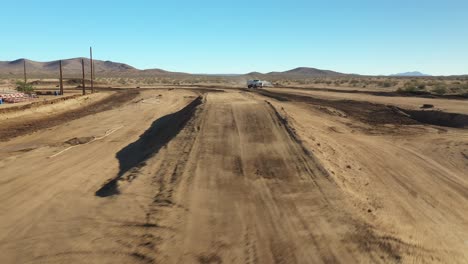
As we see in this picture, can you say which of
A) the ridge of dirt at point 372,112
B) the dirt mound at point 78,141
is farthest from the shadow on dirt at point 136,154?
the ridge of dirt at point 372,112

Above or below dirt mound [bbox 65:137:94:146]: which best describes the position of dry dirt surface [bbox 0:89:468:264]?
above

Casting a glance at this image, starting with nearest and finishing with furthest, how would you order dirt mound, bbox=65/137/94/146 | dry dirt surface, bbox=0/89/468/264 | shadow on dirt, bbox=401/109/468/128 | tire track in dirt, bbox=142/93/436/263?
1. tire track in dirt, bbox=142/93/436/263
2. dry dirt surface, bbox=0/89/468/264
3. dirt mound, bbox=65/137/94/146
4. shadow on dirt, bbox=401/109/468/128

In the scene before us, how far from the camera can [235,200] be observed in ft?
29.2

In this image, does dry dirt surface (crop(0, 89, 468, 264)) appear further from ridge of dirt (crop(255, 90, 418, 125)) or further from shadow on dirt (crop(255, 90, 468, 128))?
ridge of dirt (crop(255, 90, 418, 125))

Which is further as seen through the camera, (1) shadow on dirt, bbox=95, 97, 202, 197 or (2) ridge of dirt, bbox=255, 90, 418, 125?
(2) ridge of dirt, bbox=255, 90, 418, 125

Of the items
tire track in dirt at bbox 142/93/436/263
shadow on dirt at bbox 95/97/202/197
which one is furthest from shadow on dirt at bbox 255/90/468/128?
tire track in dirt at bbox 142/93/436/263

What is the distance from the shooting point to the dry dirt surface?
672cm

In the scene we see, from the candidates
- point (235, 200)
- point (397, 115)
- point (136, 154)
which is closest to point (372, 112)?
point (397, 115)

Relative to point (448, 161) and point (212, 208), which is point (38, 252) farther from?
point (448, 161)

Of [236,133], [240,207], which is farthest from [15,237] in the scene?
[236,133]

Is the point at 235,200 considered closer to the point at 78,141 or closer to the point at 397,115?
the point at 78,141

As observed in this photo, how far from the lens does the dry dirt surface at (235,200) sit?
6.72m

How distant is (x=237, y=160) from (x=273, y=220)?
4454mm

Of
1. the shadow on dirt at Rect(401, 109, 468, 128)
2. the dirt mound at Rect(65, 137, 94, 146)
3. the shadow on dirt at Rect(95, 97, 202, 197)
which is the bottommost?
the dirt mound at Rect(65, 137, 94, 146)
